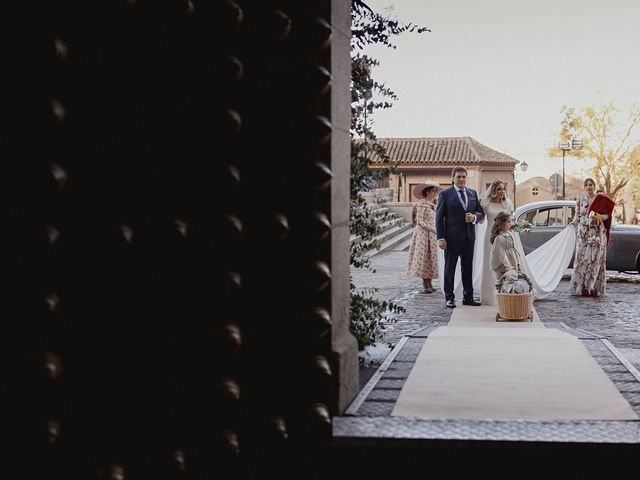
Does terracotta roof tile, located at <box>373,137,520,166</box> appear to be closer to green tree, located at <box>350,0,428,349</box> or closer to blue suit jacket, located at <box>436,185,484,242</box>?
blue suit jacket, located at <box>436,185,484,242</box>

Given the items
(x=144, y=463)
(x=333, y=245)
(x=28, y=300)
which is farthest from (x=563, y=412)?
(x=28, y=300)

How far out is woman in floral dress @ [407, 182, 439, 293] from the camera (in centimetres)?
1420

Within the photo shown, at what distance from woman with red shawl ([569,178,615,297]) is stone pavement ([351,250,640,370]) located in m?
0.31

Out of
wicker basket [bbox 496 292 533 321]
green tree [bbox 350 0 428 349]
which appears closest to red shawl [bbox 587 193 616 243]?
wicker basket [bbox 496 292 533 321]

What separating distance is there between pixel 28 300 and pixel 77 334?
275 mm

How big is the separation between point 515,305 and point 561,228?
24.2 feet

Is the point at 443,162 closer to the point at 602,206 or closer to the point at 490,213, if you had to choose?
the point at 602,206

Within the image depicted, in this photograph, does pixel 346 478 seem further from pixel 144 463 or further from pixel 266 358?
pixel 144 463

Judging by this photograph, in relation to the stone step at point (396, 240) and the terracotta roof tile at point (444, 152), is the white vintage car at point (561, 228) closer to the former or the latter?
the stone step at point (396, 240)

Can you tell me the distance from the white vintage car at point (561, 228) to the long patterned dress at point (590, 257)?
7.31 ft

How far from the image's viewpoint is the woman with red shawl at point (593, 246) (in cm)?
1374

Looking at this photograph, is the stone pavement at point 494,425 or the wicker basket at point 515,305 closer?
the stone pavement at point 494,425

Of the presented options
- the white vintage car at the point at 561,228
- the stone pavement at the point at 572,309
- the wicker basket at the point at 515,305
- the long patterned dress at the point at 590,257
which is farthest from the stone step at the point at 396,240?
the wicker basket at the point at 515,305

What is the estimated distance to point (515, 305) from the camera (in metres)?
10.2
